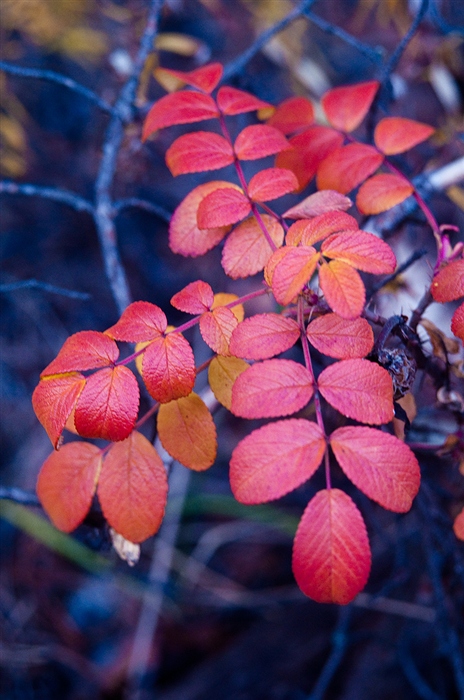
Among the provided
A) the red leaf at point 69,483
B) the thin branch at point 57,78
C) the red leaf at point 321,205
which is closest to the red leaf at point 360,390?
the red leaf at point 321,205

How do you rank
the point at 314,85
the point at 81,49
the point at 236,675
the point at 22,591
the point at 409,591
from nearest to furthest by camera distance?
the point at 409,591 → the point at 236,675 → the point at 314,85 → the point at 22,591 → the point at 81,49

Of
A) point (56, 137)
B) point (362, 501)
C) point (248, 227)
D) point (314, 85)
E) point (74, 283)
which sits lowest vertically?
point (362, 501)

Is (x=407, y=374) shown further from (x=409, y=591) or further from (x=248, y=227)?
(x=409, y=591)

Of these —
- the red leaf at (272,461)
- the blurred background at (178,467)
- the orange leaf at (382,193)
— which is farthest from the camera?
the blurred background at (178,467)

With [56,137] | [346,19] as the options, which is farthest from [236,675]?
[346,19]

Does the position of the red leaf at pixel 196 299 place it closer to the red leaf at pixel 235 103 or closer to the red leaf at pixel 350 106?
the red leaf at pixel 235 103
